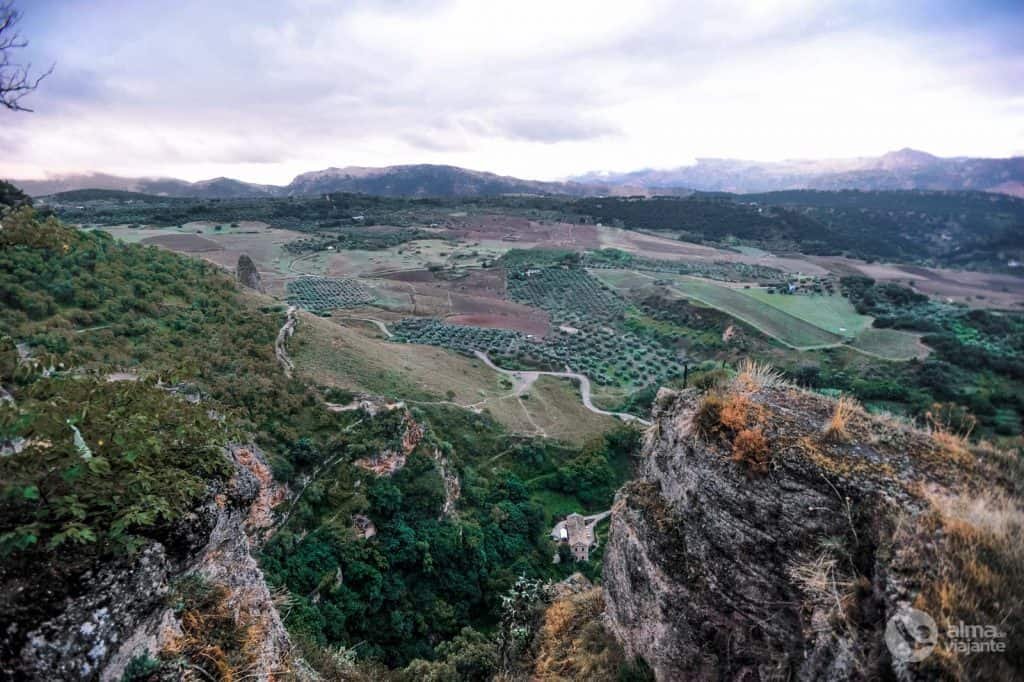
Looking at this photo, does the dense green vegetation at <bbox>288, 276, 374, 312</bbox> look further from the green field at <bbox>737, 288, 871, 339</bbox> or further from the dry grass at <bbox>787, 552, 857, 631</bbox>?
the dry grass at <bbox>787, 552, 857, 631</bbox>

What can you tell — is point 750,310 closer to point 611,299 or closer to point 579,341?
point 611,299

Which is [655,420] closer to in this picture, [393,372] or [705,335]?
[393,372]

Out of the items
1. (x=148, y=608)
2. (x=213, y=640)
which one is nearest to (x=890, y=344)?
(x=213, y=640)

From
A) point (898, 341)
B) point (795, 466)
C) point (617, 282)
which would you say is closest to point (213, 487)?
point (795, 466)

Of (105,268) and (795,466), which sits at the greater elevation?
(105,268)

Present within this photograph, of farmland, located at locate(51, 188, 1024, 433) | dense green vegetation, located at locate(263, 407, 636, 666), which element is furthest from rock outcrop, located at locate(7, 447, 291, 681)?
farmland, located at locate(51, 188, 1024, 433)

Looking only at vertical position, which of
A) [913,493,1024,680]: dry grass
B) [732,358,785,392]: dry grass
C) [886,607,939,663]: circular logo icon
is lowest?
[886,607,939,663]: circular logo icon
